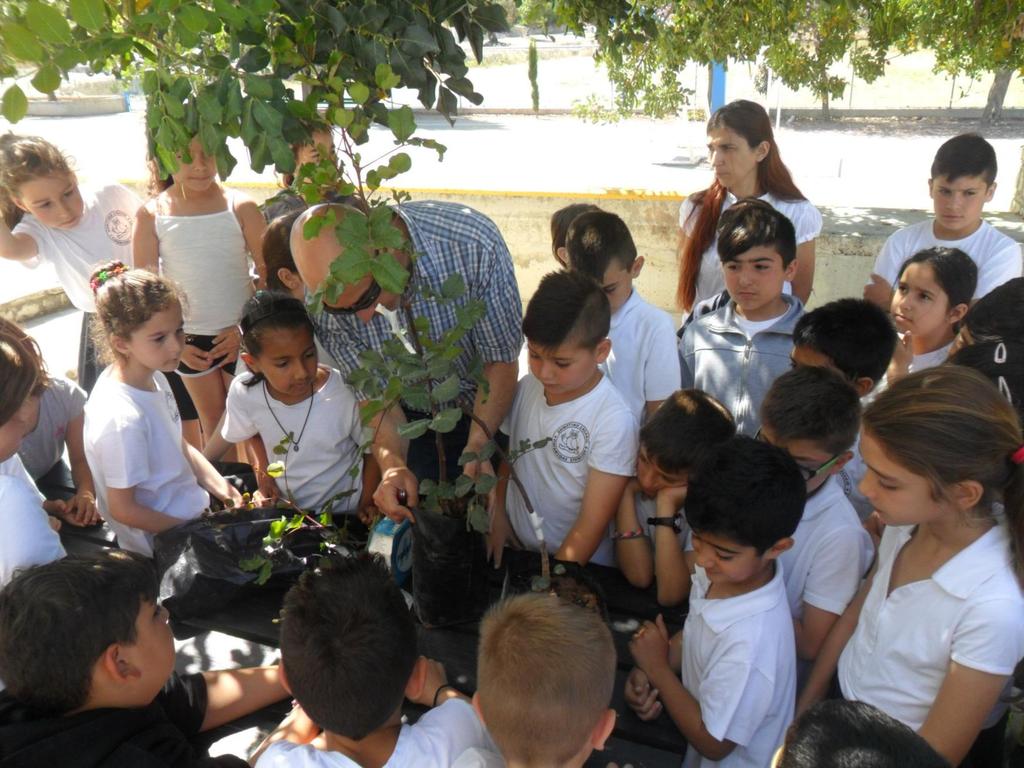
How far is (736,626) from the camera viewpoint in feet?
5.66

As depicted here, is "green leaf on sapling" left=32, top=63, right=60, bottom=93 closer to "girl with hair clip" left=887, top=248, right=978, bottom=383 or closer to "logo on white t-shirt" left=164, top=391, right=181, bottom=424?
"logo on white t-shirt" left=164, top=391, right=181, bottom=424

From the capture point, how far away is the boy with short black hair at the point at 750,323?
8.91 ft

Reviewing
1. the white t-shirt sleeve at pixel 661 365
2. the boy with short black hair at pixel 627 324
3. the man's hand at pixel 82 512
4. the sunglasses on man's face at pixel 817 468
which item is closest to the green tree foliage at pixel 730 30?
the boy with short black hair at pixel 627 324

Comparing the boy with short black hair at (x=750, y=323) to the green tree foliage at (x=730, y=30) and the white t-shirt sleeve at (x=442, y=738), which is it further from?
the white t-shirt sleeve at (x=442, y=738)

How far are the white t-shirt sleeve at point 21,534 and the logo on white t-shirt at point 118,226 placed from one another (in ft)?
6.74

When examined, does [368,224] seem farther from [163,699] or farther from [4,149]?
[4,149]

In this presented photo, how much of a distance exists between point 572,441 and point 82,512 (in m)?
1.63

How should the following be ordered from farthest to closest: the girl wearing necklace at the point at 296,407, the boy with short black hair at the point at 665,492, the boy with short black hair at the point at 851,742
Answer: the girl wearing necklace at the point at 296,407 < the boy with short black hair at the point at 665,492 < the boy with short black hair at the point at 851,742

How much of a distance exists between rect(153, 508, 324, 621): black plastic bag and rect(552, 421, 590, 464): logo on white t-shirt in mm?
691

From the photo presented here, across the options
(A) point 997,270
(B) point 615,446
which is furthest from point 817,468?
(A) point 997,270

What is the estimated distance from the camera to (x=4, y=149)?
3312 mm

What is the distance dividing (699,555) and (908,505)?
0.42 m

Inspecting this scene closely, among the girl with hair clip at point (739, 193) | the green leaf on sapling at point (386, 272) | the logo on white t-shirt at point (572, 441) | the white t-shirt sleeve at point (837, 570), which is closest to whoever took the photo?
the green leaf on sapling at point (386, 272)

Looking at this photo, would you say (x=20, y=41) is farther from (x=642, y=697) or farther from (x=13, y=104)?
(x=642, y=697)
